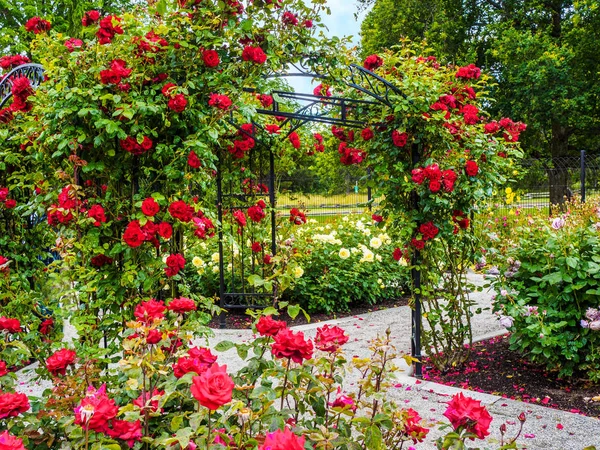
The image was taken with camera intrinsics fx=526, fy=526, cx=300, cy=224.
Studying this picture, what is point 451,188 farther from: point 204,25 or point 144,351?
point 144,351

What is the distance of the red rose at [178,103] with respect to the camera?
8.63ft

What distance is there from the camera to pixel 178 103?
263 cm

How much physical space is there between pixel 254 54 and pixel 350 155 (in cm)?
181

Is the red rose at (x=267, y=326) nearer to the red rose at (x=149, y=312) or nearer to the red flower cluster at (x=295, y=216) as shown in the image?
the red rose at (x=149, y=312)

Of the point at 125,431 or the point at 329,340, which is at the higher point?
the point at 329,340

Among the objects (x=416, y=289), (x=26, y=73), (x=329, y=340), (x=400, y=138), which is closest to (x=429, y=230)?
(x=416, y=289)

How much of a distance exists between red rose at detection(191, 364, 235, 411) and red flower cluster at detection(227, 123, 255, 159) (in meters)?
4.59

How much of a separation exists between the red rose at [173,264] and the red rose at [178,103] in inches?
29.9

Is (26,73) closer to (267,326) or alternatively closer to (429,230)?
(429,230)

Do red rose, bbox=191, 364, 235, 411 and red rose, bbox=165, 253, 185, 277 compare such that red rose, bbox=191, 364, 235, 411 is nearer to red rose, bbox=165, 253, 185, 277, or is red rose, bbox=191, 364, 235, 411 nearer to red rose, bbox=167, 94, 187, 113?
red rose, bbox=165, 253, 185, 277

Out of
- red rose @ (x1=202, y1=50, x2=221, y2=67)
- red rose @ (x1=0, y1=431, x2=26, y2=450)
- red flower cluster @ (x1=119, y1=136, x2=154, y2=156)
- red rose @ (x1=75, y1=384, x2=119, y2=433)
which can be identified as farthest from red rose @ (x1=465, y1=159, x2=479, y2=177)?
red rose @ (x1=0, y1=431, x2=26, y2=450)

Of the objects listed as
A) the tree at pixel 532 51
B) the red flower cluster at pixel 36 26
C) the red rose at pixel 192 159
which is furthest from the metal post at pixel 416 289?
the tree at pixel 532 51

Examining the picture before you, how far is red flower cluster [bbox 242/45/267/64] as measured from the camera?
2.79m

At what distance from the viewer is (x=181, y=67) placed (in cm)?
283
